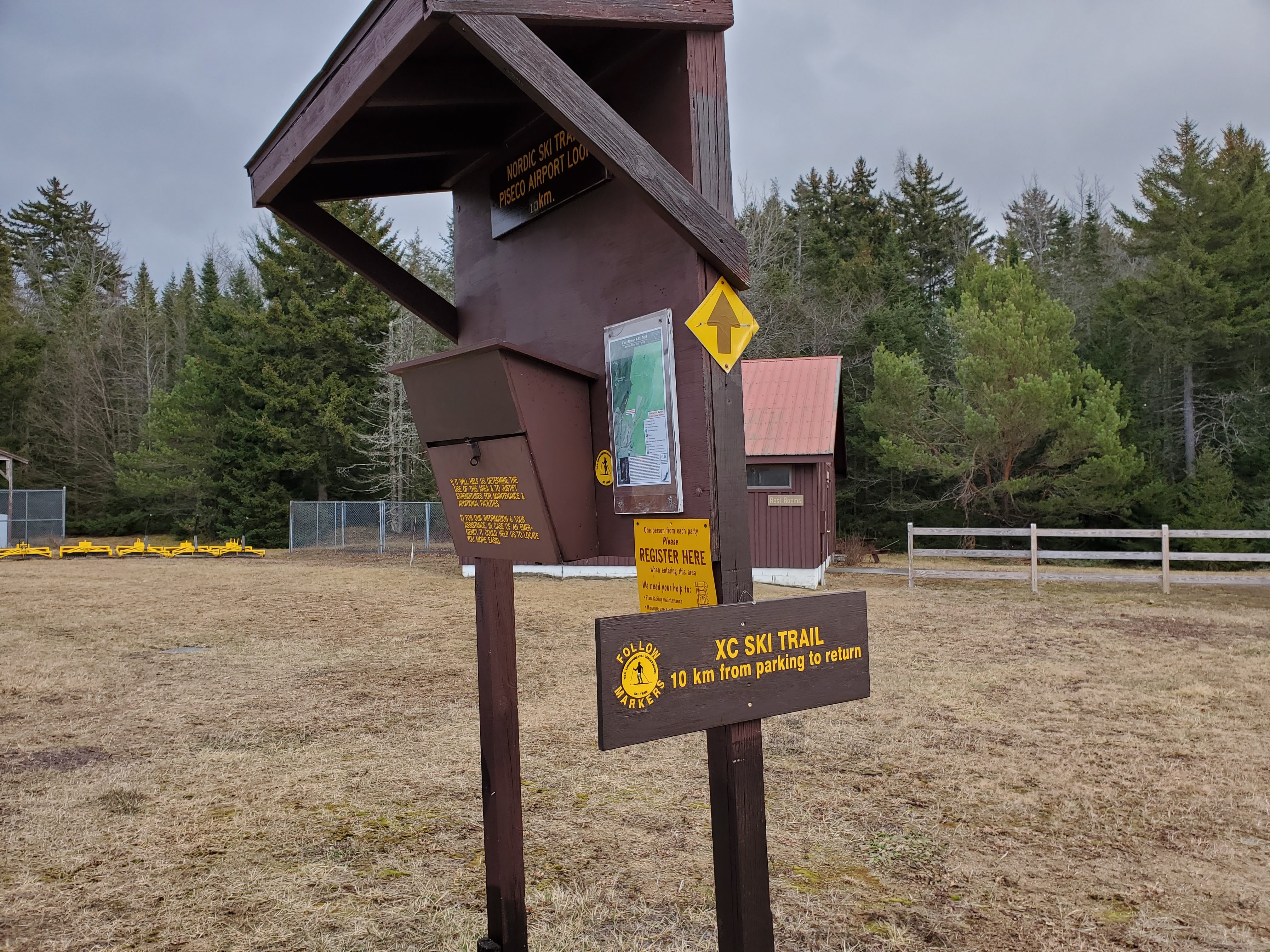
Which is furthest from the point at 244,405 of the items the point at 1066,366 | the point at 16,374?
the point at 1066,366

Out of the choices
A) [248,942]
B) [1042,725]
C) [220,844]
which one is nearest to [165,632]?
[220,844]

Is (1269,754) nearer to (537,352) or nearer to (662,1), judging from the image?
(537,352)

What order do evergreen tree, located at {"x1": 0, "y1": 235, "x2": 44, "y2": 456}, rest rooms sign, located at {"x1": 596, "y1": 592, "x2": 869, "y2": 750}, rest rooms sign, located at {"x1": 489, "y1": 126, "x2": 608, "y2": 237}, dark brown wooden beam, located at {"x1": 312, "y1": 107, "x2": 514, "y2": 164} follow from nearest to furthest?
rest rooms sign, located at {"x1": 596, "y1": 592, "x2": 869, "y2": 750}
rest rooms sign, located at {"x1": 489, "y1": 126, "x2": 608, "y2": 237}
dark brown wooden beam, located at {"x1": 312, "y1": 107, "x2": 514, "y2": 164}
evergreen tree, located at {"x1": 0, "y1": 235, "x2": 44, "y2": 456}

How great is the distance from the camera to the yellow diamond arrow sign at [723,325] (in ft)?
7.32

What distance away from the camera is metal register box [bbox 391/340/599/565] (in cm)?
257

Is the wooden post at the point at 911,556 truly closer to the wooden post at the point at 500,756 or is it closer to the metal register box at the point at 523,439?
the wooden post at the point at 500,756

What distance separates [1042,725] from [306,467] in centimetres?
2718

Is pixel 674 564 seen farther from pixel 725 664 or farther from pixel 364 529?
pixel 364 529

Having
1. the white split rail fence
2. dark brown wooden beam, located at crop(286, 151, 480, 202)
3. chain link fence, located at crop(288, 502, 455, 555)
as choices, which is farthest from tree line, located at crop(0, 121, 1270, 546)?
dark brown wooden beam, located at crop(286, 151, 480, 202)

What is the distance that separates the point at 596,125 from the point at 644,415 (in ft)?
2.49

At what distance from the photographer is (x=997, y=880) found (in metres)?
3.85

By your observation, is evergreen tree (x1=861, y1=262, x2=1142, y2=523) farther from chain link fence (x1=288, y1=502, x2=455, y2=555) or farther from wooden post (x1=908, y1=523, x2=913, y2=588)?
chain link fence (x1=288, y1=502, x2=455, y2=555)

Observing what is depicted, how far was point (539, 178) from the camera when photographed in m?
2.90

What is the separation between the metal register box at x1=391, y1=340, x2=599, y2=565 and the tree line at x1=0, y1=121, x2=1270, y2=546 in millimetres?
20333
